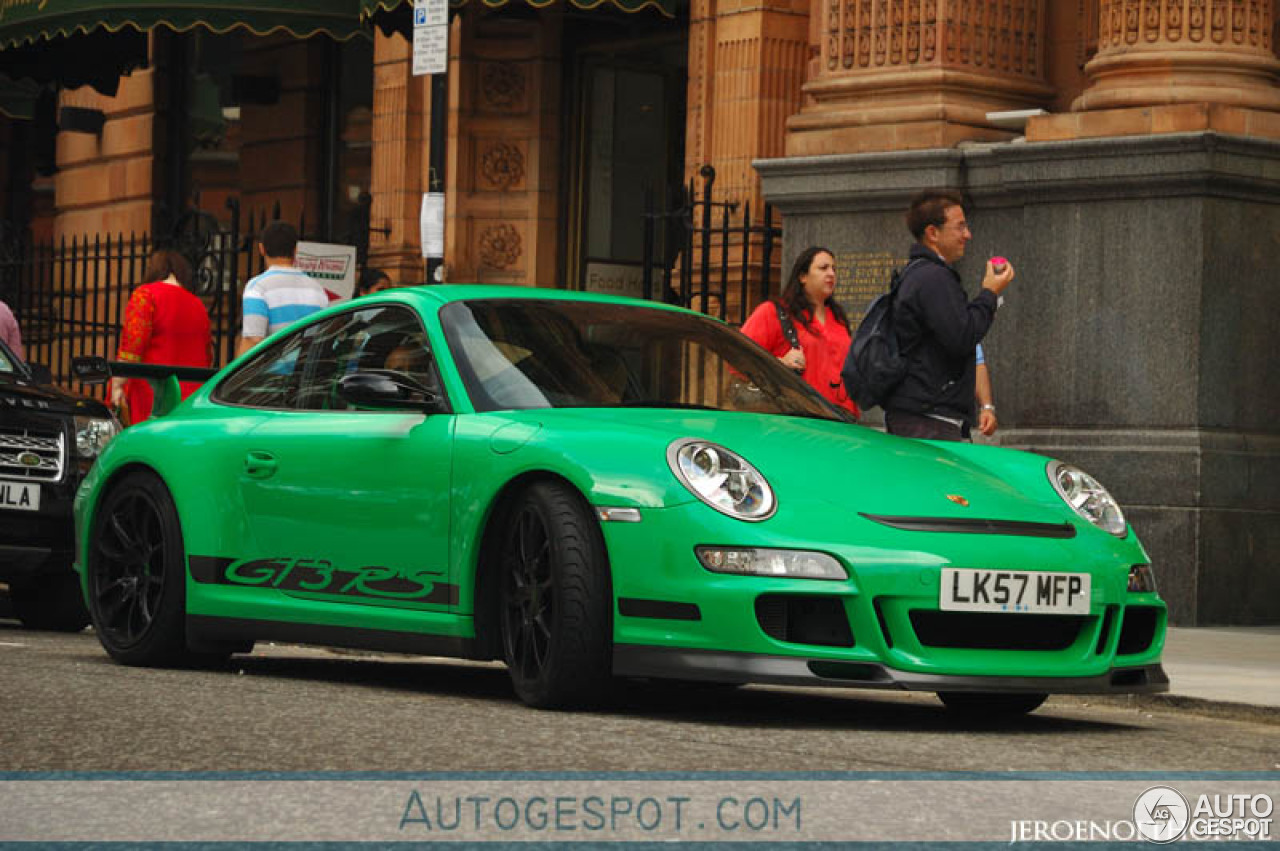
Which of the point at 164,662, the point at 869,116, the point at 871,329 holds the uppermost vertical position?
the point at 869,116

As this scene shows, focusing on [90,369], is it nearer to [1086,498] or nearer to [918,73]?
[1086,498]

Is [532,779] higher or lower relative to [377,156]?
lower

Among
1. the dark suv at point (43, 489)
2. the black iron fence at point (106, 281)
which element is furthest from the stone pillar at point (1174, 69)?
the black iron fence at point (106, 281)

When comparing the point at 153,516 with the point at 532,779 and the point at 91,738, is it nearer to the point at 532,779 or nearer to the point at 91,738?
the point at 91,738

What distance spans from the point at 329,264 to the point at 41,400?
7043 mm

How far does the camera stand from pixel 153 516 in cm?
917

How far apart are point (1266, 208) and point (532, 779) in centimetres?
931

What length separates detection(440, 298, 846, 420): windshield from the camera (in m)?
8.20

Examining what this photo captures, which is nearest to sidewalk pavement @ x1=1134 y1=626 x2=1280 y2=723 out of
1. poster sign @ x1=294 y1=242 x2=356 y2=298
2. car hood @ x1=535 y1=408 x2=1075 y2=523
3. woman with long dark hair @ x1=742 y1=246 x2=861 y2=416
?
car hood @ x1=535 y1=408 x2=1075 y2=523

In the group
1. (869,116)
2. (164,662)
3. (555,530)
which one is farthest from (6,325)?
(555,530)

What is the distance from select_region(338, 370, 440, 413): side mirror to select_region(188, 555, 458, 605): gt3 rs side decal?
1.75ft

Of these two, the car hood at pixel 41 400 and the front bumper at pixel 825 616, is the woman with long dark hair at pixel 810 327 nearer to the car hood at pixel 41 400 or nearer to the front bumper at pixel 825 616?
the car hood at pixel 41 400

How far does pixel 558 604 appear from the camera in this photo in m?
7.45

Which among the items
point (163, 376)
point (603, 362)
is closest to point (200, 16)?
point (163, 376)
